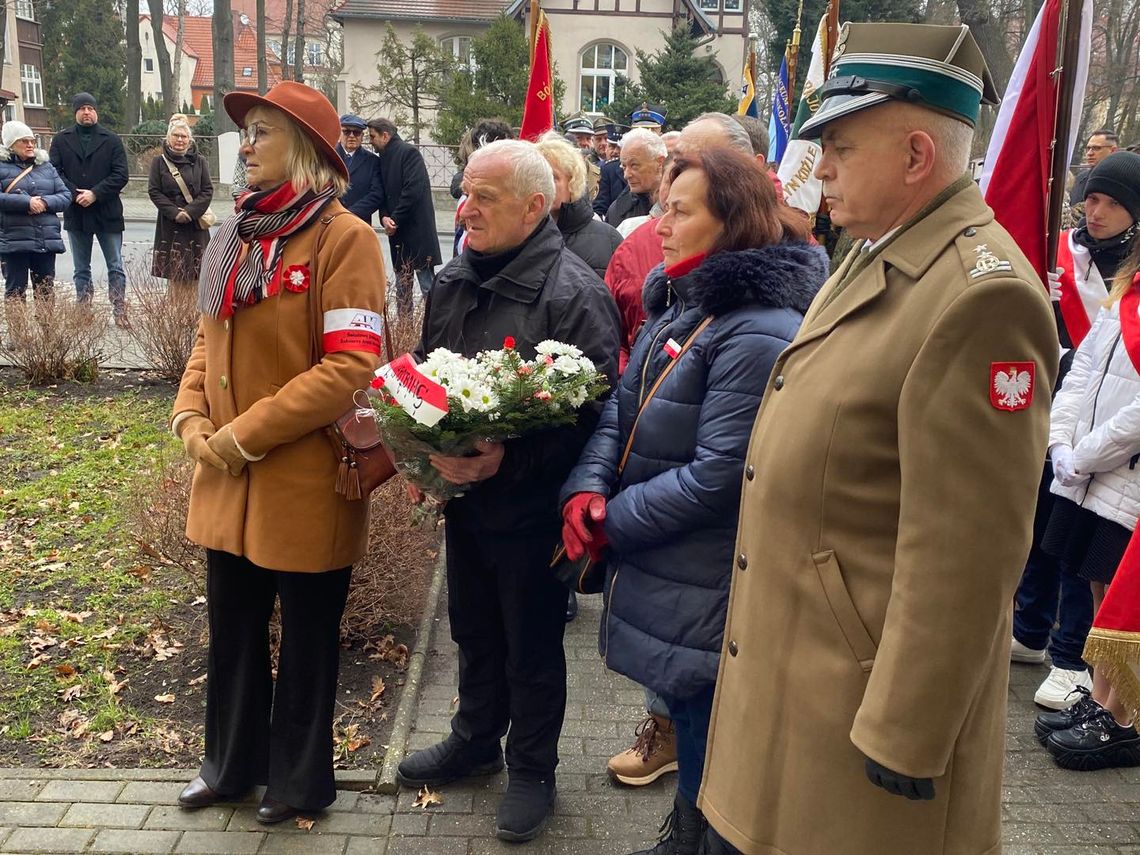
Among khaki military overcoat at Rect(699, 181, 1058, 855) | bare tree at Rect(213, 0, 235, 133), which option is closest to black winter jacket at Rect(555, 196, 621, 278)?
khaki military overcoat at Rect(699, 181, 1058, 855)

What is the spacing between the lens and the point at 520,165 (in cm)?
333

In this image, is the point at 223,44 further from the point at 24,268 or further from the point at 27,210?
the point at 27,210

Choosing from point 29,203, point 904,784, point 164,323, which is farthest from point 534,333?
point 29,203

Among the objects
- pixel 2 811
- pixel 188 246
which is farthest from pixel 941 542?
pixel 188 246

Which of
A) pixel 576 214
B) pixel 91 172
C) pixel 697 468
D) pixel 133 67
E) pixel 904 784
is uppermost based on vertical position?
pixel 133 67

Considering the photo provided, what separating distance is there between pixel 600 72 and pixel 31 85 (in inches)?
1206

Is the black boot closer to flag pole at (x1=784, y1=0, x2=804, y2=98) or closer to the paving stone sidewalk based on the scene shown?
the paving stone sidewalk

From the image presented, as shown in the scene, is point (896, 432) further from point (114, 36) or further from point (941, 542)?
point (114, 36)

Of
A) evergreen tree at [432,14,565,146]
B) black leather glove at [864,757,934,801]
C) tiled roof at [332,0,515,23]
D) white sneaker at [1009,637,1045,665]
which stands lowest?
white sneaker at [1009,637,1045,665]

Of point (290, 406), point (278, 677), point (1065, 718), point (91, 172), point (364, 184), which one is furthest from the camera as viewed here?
point (91, 172)

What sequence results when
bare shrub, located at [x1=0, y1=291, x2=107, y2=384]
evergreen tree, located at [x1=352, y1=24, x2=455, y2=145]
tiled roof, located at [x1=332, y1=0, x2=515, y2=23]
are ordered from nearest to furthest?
bare shrub, located at [x1=0, y1=291, x2=107, y2=384] < evergreen tree, located at [x1=352, y1=24, x2=455, y2=145] < tiled roof, located at [x1=332, y1=0, x2=515, y2=23]

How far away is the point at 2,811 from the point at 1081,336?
190 inches

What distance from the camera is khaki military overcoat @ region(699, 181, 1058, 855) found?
185cm

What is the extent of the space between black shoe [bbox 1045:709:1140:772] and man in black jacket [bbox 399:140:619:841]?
1.96 metres
